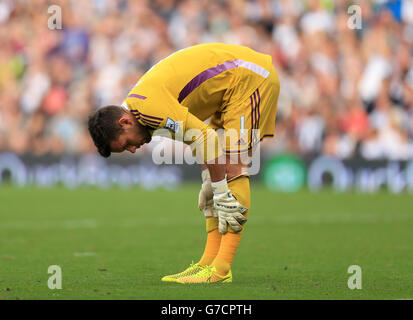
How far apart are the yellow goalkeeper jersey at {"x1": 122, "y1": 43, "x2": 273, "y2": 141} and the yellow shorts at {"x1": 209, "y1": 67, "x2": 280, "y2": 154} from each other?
38 mm

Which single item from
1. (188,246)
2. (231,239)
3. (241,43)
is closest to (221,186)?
(231,239)

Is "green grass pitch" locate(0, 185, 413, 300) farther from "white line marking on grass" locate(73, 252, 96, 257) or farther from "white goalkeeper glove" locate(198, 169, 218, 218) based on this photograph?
"white goalkeeper glove" locate(198, 169, 218, 218)

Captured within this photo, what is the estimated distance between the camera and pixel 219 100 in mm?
6195

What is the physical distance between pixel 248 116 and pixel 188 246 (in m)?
3.12

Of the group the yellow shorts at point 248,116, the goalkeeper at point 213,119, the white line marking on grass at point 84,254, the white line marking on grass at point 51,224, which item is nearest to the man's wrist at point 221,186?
the goalkeeper at point 213,119

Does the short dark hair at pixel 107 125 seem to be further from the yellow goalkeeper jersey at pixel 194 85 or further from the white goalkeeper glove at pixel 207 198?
the white goalkeeper glove at pixel 207 198

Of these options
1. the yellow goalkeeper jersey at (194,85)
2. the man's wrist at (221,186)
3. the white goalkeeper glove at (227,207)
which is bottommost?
the white goalkeeper glove at (227,207)

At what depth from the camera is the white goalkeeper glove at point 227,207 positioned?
5.88m

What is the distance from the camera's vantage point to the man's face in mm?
5727

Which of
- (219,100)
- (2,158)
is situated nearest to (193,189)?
(2,158)

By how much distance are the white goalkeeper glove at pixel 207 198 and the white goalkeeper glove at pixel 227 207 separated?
329 millimetres

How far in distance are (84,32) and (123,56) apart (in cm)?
125

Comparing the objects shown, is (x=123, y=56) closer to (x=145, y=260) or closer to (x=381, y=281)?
(x=145, y=260)
